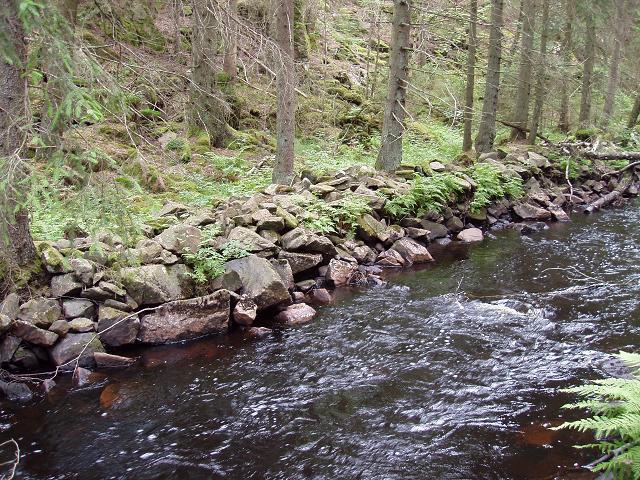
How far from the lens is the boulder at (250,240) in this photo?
27.0 ft

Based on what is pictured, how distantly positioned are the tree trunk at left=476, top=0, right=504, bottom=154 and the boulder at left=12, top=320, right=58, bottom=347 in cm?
1272

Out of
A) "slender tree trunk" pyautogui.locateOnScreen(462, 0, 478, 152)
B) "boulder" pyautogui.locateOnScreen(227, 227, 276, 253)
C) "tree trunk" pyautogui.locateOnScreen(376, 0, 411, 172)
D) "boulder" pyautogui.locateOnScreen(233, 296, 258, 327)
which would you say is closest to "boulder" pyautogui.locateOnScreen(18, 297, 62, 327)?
"boulder" pyautogui.locateOnScreen(233, 296, 258, 327)

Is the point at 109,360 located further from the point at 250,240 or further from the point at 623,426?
the point at 623,426

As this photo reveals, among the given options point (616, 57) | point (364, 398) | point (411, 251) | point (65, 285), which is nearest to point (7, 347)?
point (65, 285)

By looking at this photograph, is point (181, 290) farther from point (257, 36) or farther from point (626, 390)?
point (626, 390)

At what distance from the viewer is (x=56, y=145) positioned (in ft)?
14.0

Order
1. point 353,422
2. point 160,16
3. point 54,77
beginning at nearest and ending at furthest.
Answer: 1. point 54,77
2. point 353,422
3. point 160,16

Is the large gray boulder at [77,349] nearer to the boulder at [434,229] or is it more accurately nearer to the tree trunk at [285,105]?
the tree trunk at [285,105]

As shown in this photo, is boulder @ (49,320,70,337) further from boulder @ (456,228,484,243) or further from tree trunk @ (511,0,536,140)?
tree trunk @ (511,0,536,140)

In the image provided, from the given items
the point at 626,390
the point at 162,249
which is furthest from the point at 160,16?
the point at 626,390

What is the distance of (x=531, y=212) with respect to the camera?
13.6m

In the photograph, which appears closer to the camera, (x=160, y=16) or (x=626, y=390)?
(x=626, y=390)

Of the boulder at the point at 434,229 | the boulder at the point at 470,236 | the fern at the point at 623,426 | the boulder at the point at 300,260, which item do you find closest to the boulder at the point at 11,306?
the boulder at the point at 300,260

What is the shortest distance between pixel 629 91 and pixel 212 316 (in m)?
29.3
